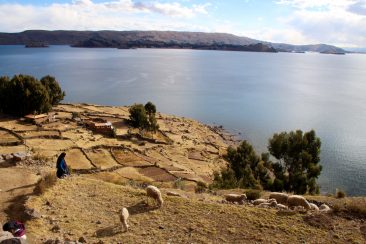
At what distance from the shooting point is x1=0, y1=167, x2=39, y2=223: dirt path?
16.9 m

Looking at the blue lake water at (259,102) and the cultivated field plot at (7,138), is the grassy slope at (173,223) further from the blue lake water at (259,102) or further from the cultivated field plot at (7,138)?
the blue lake water at (259,102)

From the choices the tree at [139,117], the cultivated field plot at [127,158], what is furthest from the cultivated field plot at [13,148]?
the tree at [139,117]

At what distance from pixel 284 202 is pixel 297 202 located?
92 centimetres

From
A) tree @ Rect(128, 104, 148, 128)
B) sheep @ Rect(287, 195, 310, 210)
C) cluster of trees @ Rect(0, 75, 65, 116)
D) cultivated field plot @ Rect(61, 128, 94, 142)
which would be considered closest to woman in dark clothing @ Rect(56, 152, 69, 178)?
sheep @ Rect(287, 195, 310, 210)

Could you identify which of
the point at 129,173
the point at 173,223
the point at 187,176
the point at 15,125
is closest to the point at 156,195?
the point at 173,223

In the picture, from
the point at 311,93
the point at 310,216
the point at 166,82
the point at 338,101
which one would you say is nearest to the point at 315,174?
the point at 310,216

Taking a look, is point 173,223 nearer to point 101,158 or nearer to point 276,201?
point 276,201

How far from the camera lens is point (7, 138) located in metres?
43.1

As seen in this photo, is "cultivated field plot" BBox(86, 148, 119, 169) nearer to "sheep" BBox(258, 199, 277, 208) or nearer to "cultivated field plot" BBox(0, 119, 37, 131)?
"cultivated field plot" BBox(0, 119, 37, 131)

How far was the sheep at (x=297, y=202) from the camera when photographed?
18.8 meters

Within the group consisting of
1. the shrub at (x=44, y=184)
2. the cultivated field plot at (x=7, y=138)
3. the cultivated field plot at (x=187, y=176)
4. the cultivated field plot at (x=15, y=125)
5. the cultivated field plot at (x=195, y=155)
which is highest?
the shrub at (x=44, y=184)

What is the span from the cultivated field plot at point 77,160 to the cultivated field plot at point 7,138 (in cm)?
634

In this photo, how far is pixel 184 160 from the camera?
178 ft

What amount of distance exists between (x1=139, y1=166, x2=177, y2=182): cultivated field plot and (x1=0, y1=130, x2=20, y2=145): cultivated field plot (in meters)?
15.4
